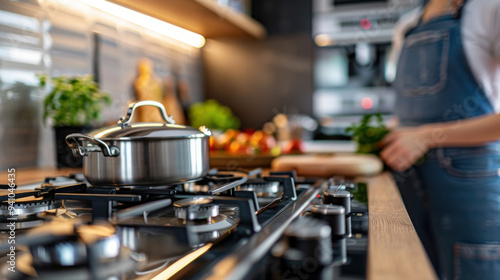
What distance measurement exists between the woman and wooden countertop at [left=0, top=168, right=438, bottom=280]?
0.30 metres

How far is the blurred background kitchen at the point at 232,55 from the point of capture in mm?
1246

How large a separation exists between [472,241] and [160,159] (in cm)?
76

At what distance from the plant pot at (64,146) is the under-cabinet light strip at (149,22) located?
1.79ft

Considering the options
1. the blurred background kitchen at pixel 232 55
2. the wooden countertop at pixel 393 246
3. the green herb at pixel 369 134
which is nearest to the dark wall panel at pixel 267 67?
the blurred background kitchen at pixel 232 55

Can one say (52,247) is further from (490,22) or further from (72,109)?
(490,22)

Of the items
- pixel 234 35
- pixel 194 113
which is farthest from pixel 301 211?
pixel 234 35

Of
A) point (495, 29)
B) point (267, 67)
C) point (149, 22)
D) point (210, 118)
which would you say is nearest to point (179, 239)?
point (495, 29)

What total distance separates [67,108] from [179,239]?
838 mm

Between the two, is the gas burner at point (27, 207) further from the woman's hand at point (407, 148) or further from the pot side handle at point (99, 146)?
the woman's hand at point (407, 148)

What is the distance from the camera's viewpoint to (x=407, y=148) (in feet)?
3.53

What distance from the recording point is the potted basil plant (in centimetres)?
113

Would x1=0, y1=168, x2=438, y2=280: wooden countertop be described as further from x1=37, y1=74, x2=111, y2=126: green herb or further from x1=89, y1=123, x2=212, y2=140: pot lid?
x1=37, y1=74, x2=111, y2=126: green herb

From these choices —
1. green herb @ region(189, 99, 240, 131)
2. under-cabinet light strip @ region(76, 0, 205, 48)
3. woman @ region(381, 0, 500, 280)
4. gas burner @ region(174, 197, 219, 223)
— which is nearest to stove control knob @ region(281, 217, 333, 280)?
gas burner @ region(174, 197, 219, 223)

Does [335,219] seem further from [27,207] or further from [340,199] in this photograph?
[27,207]
